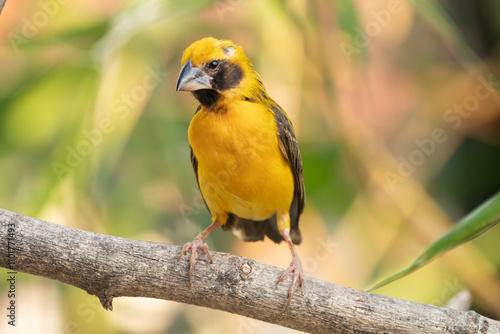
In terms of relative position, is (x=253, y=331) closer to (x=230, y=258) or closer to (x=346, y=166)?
(x=346, y=166)

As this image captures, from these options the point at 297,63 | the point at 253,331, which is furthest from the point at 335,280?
the point at 297,63

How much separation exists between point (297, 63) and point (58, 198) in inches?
75.5

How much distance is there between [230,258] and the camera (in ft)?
7.79

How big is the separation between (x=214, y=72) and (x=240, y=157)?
0.40m

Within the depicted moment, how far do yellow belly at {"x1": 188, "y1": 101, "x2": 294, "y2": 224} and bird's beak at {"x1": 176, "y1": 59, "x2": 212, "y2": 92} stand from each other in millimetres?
180

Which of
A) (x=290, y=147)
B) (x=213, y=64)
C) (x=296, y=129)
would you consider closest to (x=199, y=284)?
(x=290, y=147)

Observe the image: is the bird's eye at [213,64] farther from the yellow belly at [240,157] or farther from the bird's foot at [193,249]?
the bird's foot at [193,249]

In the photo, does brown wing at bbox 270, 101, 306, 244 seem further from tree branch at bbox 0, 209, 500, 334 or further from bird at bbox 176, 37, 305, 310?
tree branch at bbox 0, 209, 500, 334

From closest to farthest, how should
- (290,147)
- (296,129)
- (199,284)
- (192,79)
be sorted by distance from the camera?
(199,284), (192,79), (290,147), (296,129)

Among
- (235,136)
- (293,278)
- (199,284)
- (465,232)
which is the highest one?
(465,232)

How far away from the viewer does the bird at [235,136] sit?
258 centimetres

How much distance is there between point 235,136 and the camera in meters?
2.62

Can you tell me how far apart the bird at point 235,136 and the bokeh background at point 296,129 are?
1.04 m

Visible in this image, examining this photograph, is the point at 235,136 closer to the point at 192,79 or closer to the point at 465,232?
the point at 192,79
